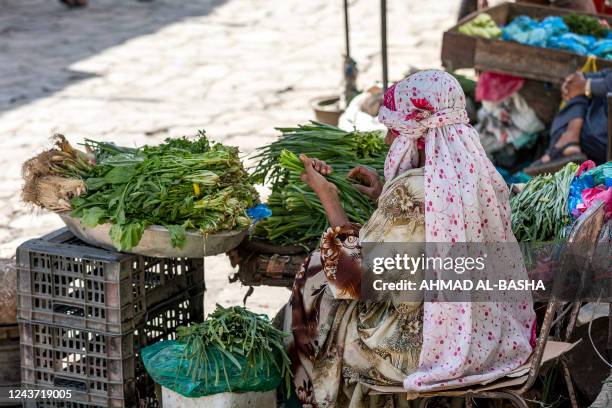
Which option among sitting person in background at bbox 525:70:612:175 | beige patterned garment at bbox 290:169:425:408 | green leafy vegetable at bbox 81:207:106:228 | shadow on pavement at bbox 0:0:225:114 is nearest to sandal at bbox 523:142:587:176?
sitting person in background at bbox 525:70:612:175

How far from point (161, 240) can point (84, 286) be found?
1.24 feet

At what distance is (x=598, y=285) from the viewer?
3783mm

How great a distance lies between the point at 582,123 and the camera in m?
6.59

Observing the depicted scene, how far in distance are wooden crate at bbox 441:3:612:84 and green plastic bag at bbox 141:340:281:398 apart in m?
3.86

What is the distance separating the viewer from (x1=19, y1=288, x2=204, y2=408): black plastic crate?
13.1 feet

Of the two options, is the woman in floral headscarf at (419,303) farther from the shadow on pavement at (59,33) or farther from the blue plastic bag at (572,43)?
the shadow on pavement at (59,33)

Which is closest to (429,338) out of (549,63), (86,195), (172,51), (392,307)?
(392,307)

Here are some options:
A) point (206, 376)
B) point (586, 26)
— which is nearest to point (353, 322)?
point (206, 376)

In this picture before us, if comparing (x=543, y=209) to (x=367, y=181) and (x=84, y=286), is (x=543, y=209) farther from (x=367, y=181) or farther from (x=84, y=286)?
(x=84, y=286)

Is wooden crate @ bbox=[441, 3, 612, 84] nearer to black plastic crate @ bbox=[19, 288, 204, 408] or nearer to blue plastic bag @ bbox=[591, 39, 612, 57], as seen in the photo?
blue plastic bag @ bbox=[591, 39, 612, 57]

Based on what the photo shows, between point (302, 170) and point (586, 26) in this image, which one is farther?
point (586, 26)

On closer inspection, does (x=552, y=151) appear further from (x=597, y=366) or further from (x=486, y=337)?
(x=486, y=337)

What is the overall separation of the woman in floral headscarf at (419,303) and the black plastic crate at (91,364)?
0.72m

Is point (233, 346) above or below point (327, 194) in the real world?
below
